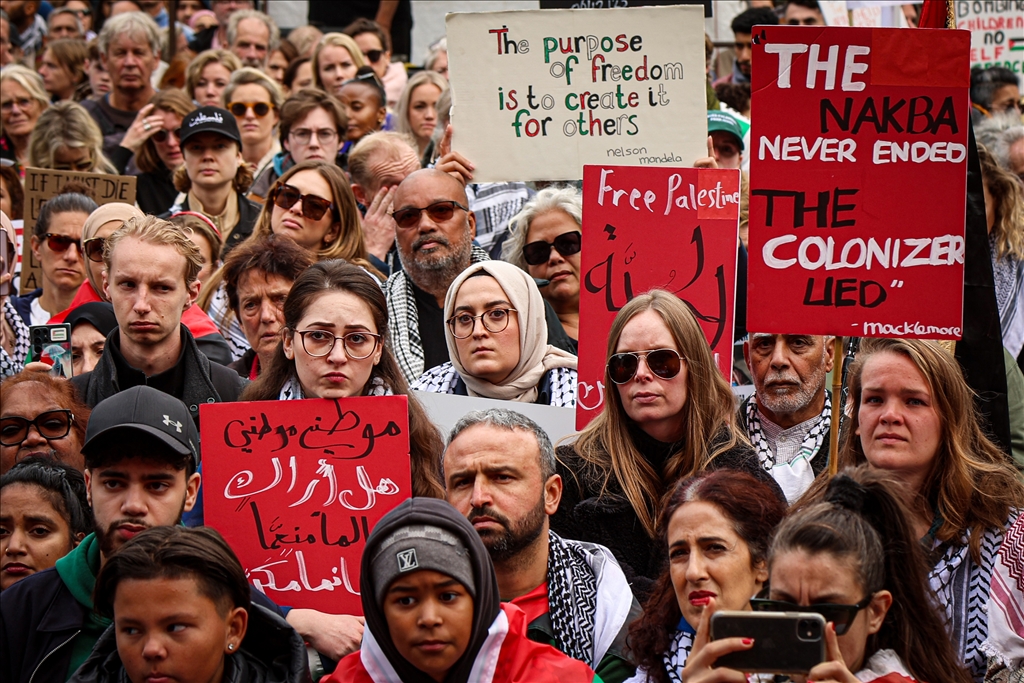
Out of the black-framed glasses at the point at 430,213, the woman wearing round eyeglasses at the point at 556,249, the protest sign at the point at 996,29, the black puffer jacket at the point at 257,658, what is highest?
the protest sign at the point at 996,29

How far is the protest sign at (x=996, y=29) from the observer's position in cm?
1117

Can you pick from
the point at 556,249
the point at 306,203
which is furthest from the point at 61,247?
the point at 556,249

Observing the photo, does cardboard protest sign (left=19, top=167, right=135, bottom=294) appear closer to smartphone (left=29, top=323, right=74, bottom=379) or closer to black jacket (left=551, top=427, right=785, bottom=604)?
smartphone (left=29, top=323, right=74, bottom=379)

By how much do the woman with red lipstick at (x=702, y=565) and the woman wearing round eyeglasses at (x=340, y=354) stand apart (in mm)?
1130

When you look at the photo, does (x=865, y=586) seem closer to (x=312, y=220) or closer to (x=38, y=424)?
(x=38, y=424)

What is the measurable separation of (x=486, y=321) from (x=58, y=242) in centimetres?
281

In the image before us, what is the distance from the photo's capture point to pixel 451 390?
21.1 ft

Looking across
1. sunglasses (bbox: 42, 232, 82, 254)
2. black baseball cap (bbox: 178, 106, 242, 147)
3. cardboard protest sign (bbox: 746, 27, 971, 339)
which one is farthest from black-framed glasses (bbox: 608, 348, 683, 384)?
black baseball cap (bbox: 178, 106, 242, 147)

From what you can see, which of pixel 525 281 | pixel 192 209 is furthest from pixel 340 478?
pixel 192 209

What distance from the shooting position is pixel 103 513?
16.1 ft

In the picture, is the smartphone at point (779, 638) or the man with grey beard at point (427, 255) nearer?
the smartphone at point (779, 638)

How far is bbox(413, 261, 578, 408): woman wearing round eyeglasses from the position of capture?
6.23 m

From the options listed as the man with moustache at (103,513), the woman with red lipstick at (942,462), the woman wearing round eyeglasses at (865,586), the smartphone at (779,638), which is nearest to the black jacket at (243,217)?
the man with moustache at (103,513)

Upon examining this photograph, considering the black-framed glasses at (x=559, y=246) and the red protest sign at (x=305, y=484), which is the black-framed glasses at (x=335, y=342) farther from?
the black-framed glasses at (x=559, y=246)
